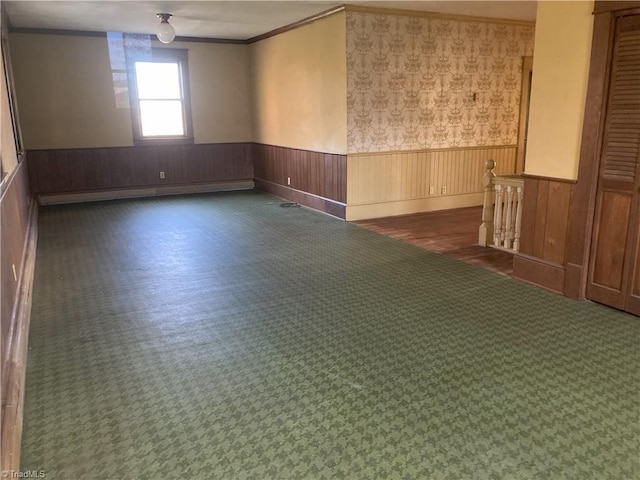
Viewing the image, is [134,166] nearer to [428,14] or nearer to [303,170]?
[303,170]

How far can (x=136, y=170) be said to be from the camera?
8344 millimetres

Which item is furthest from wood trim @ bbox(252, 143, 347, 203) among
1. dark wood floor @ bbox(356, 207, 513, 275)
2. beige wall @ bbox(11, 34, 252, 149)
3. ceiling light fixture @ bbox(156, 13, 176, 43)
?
ceiling light fixture @ bbox(156, 13, 176, 43)

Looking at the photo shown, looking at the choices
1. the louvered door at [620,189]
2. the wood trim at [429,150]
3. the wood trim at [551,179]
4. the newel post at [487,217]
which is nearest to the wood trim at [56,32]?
the wood trim at [429,150]

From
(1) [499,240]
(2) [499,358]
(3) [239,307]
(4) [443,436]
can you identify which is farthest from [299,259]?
(4) [443,436]

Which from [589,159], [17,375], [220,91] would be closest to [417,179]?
[589,159]

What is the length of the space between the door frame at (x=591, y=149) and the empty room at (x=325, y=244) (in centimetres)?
2

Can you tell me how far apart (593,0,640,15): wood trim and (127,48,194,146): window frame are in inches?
260

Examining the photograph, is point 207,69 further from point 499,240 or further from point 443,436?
point 443,436

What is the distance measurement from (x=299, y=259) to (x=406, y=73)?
3048 mm

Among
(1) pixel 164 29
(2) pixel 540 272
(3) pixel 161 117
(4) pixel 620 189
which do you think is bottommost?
(2) pixel 540 272

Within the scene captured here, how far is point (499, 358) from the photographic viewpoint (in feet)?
9.22

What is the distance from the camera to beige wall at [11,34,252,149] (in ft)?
24.3

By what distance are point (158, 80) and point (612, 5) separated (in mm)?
6882

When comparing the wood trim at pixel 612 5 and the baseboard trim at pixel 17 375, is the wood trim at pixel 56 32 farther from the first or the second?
the wood trim at pixel 612 5
